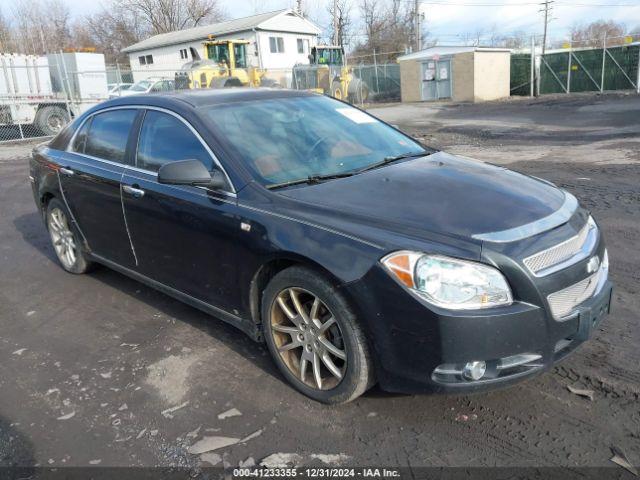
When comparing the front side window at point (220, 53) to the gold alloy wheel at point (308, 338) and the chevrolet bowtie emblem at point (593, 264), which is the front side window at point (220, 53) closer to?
the gold alloy wheel at point (308, 338)

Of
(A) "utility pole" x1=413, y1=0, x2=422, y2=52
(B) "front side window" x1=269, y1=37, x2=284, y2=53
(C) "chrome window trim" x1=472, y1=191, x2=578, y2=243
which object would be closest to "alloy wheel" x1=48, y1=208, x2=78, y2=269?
(C) "chrome window trim" x1=472, y1=191, x2=578, y2=243

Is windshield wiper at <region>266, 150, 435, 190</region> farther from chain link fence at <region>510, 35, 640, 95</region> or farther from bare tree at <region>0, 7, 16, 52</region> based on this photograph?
bare tree at <region>0, 7, 16, 52</region>

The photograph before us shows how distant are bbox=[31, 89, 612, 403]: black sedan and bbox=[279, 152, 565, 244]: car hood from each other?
13mm

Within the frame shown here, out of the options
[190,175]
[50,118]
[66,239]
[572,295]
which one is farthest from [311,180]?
[50,118]

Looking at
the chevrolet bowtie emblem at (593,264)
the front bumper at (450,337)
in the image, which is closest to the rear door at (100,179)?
the front bumper at (450,337)

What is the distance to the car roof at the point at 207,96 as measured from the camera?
3924 mm

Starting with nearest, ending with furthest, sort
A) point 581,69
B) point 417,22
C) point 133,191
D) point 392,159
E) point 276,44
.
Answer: point 392,159, point 133,191, point 581,69, point 276,44, point 417,22

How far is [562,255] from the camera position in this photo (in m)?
2.76

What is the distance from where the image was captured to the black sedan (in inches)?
102

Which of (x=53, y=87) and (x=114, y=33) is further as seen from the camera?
(x=114, y=33)

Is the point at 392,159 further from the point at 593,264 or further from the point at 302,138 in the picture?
the point at 593,264

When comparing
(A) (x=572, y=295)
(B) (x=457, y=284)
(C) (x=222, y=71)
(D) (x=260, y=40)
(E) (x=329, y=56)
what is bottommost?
(A) (x=572, y=295)

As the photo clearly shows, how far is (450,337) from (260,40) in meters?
45.4

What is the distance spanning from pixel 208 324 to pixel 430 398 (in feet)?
6.19
